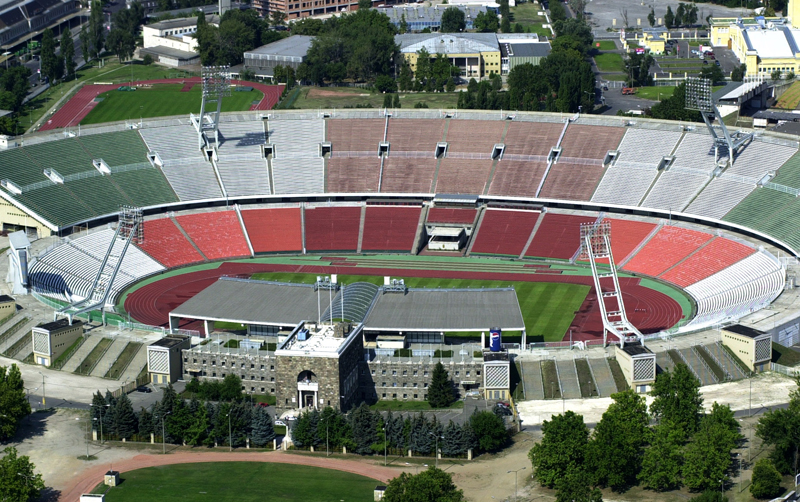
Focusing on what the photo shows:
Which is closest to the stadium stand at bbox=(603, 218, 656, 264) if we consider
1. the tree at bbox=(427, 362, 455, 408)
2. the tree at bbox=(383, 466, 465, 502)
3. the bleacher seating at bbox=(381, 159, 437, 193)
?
the bleacher seating at bbox=(381, 159, 437, 193)

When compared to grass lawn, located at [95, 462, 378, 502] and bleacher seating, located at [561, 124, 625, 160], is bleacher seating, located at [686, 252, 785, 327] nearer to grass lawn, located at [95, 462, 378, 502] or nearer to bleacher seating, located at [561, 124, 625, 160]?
bleacher seating, located at [561, 124, 625, 160]

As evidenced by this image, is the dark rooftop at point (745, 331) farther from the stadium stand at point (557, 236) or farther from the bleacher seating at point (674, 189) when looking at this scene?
the bleacher seating at point (674, 189)

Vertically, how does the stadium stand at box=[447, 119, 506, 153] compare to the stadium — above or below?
above

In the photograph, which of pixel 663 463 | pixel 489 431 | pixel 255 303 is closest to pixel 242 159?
pixel 255 303

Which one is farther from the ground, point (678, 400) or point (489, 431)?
point (678, 400)

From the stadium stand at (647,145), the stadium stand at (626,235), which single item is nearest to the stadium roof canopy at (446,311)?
the stadium stand at (626,235)

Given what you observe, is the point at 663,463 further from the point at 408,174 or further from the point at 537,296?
the point at 408,174
